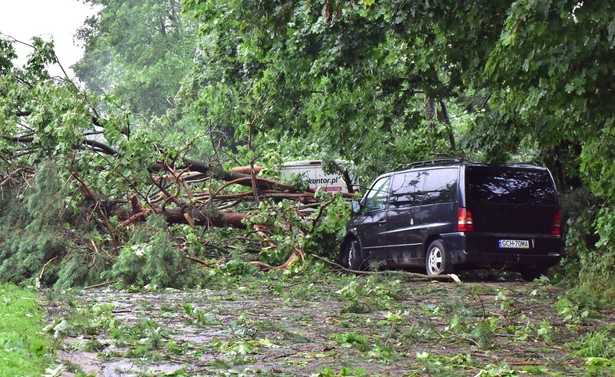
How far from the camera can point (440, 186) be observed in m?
16.8

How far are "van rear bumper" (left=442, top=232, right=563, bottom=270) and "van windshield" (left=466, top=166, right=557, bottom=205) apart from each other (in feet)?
1.83

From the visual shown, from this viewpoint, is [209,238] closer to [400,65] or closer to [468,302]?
[400,65]

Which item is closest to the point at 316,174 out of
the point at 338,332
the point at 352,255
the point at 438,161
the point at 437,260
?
the point at 352,255

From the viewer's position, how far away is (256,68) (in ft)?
66.9

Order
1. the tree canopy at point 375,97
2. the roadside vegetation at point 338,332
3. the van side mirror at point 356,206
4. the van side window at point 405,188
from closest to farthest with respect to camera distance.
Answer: the roadside vegetation at point 338,332 → the tree canopy at point 375,97 → the van side window at point 405,188 → the van side mirror at point 356,206

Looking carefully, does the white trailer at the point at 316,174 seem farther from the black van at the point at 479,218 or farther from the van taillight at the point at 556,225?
the van taillight at the point at 556,225

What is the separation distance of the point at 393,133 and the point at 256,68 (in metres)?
3.13

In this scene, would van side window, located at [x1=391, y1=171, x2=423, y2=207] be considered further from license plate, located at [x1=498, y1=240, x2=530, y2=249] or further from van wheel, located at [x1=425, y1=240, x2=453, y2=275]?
license plate, located at [x1=498, y1=240, x2=530, y2=249]

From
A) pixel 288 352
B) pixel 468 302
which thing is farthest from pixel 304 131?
pixel 288 352

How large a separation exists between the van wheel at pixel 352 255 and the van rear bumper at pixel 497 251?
117 inches

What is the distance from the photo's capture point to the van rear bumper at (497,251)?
16125 mm

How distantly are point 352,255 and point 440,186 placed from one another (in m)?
3.30

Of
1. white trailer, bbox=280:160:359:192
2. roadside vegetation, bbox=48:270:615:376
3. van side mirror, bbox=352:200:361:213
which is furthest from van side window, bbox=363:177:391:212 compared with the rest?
white trailer, bbox=280:160:359:192

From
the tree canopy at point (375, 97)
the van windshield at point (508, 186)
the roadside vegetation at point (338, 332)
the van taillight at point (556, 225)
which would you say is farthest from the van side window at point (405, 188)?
the roadside vegetation at point (338, 332)
